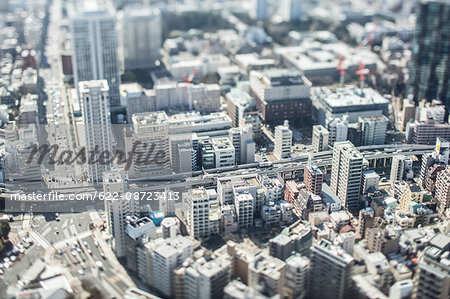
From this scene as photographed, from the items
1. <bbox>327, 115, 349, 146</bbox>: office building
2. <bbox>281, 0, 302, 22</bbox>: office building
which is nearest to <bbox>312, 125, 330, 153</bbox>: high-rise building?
<bbox>327, 115, 349, 146</bbox>: office building

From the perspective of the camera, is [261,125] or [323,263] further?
[261,125]

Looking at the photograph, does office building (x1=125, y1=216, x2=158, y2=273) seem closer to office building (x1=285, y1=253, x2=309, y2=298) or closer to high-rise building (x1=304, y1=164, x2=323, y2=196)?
office building (x1=285, y1=253, x2=309, y2=298)

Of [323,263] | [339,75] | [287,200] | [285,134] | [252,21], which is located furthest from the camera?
[252,21]

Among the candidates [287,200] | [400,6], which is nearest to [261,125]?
[287,200]

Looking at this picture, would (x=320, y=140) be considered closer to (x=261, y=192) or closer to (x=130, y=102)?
(x=261, y=192)
